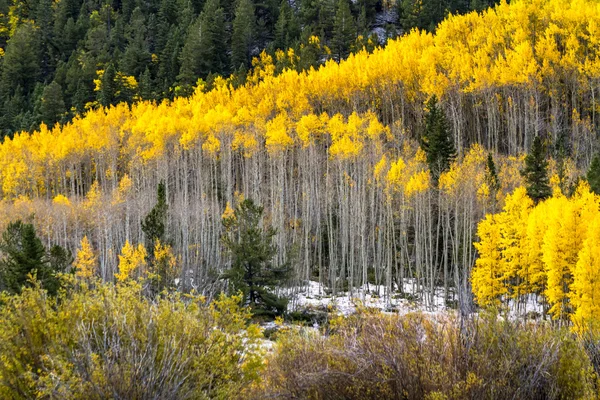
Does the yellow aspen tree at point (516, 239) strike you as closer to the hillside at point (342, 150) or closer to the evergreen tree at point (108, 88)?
the hillside at point (342, 150)

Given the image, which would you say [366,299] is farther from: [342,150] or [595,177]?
[595,177]

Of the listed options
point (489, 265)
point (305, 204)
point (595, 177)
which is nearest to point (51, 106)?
point (305, 204)

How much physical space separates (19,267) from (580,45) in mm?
53823

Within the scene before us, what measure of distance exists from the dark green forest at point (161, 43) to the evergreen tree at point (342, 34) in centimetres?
14

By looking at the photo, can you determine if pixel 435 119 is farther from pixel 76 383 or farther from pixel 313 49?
pixel 76 383

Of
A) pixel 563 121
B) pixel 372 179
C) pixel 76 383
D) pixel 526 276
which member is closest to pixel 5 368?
pixel 76 383

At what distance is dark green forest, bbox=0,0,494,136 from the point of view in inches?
2901

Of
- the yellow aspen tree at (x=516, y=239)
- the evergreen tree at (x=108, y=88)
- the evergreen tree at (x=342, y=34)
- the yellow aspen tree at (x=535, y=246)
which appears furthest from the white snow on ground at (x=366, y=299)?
the evergreen tree at (x=108, y=88)

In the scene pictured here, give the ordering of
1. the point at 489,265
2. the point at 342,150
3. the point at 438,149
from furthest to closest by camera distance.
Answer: the point at 342,150, the point at 438,149, the point at 489,265

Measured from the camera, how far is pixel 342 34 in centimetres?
7575

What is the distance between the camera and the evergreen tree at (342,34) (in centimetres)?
7569

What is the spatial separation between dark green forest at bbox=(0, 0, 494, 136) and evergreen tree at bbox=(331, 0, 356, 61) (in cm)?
14

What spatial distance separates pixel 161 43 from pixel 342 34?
2948cm

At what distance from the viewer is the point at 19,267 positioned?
938 inches
